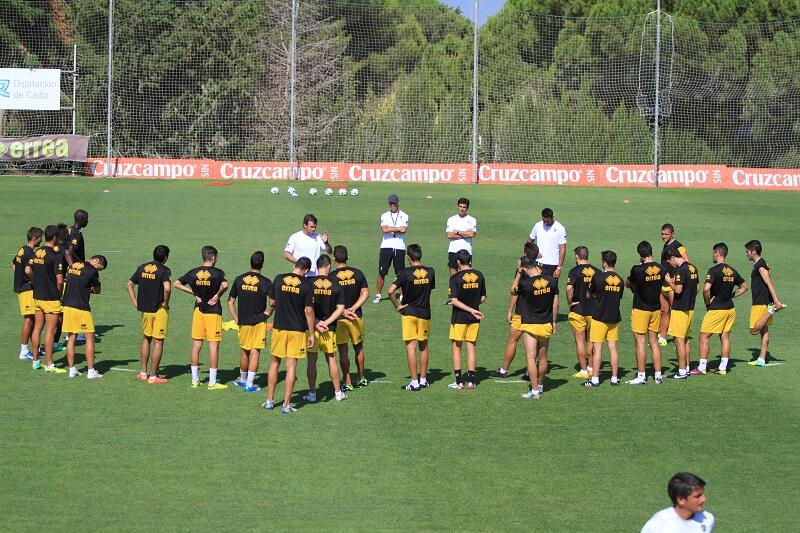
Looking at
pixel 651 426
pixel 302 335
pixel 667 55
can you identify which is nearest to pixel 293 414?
pixel 302 335

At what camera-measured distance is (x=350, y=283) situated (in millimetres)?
15672

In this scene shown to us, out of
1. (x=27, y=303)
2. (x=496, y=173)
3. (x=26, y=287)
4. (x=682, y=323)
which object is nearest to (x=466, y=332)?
(x=682, y=323)

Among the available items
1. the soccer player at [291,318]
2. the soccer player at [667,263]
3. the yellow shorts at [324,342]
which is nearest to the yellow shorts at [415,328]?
the yellow shorts at [324,342]

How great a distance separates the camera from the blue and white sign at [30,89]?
4141 cm

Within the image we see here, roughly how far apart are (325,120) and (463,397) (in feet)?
106

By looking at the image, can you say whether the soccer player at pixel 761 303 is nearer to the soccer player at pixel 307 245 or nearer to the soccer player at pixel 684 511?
the soccer player at pixel 307 245

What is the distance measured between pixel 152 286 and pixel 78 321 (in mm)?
1349

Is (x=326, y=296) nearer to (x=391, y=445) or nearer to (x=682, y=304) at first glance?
(x=391, y=445)

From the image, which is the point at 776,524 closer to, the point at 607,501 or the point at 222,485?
the point at 607,501

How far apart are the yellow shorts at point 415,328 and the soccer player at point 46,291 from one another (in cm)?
537

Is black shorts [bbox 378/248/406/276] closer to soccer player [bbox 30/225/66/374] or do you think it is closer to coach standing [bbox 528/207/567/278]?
coach standing [bbox 528/207/567/278]

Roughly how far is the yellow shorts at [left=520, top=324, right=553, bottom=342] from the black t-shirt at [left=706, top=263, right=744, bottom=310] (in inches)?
131

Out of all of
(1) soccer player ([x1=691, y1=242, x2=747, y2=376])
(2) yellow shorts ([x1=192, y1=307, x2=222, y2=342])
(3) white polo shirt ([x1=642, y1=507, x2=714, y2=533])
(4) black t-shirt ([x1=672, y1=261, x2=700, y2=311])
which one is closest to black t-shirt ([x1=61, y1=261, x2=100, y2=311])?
(2) yellow shorts ([x1=192, y1=307, x2=222, y2=342])

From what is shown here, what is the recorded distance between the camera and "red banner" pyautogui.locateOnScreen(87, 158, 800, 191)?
4209 centimetres
